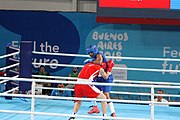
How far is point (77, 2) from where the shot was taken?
1208 cm

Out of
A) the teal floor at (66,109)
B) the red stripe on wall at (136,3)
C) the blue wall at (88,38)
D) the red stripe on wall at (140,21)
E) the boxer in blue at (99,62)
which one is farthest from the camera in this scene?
the blue wall at (88,38)

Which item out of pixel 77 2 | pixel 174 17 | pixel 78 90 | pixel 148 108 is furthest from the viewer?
pixel 77 2

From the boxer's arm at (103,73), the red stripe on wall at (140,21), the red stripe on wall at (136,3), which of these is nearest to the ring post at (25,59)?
the boxer's arm at (103,73)

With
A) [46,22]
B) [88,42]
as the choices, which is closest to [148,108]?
[88,42]

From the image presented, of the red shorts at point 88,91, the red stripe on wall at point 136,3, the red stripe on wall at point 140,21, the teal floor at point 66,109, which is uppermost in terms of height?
the red stripe on wall at point 136,3

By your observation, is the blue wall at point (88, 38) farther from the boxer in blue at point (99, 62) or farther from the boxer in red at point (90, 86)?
the boxer in red at point (90, 86)

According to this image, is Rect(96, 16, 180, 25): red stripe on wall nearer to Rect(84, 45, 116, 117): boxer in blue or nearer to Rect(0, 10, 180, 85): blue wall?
Rect(0, 10, 180, 85): blue wall

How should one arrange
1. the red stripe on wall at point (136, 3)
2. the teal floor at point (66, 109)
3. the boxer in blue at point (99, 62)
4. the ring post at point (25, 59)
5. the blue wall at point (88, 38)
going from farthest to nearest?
the blue wall at point (88, 38) → the red stripe on wall at point (136, 3) → the ring post at point (25, 59) → the teal floor at point (66, 109) → the boxer in blue at point (99, 62)

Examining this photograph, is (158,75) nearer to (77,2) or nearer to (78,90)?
(77,2)

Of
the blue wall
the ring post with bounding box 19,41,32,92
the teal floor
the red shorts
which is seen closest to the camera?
the red shorts

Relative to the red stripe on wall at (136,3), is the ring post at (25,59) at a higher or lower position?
lower

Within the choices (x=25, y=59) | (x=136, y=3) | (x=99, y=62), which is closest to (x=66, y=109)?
(x=25, y=59)

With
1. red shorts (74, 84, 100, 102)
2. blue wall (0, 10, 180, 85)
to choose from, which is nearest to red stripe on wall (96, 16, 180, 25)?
blue wall (0, 10, 180, 85)

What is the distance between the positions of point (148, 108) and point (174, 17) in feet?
6.17
